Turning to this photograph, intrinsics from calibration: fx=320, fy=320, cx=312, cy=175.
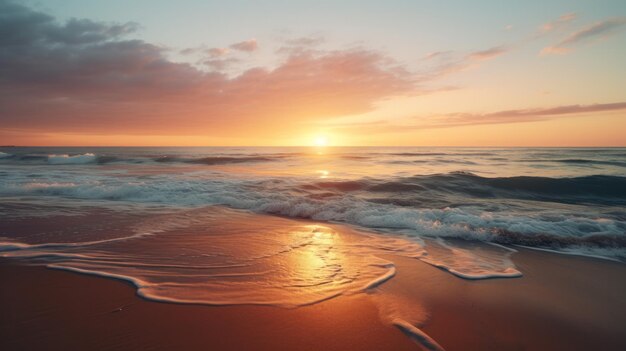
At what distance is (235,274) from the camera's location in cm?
400

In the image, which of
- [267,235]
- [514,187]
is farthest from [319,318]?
[514,187]

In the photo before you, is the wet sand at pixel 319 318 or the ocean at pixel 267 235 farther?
the ocean at pixel 267 235

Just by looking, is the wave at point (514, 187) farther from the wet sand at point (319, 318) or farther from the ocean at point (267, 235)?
the wet sand at point (319, 318)

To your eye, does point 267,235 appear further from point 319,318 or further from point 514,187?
point 514,187

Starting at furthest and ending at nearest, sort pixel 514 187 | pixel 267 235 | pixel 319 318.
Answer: pixel 514 187
pixel 267 235
pixel 319 318

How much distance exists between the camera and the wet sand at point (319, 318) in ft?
8.45

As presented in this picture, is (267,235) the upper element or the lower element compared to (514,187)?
lower

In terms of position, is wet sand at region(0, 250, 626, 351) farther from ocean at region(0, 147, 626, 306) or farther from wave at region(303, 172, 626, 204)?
wave at region(303, 172, 626, 204)

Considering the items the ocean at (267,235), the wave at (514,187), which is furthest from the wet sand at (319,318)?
the wave at (514,187)

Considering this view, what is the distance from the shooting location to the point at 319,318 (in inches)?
117

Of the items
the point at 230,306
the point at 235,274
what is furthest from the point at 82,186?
the point at 230,306

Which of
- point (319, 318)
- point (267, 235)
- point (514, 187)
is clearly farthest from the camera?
Result: point (514, 187)

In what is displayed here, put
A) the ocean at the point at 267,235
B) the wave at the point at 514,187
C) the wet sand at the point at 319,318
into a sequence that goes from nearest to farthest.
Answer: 1. the wet sand at the point at 319,318
2. the ocean at the point at 267,235
3. the wave at the point at 514,187

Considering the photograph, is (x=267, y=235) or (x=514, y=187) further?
(x=514, y=187)
